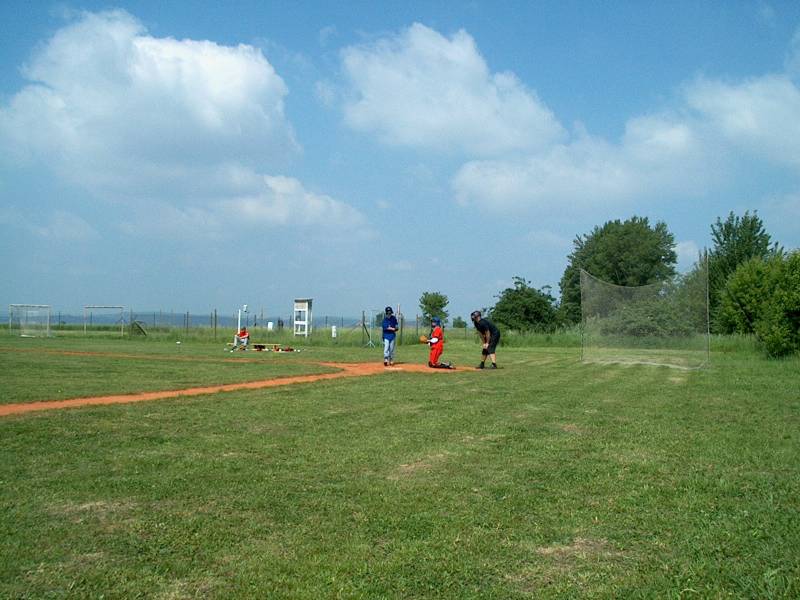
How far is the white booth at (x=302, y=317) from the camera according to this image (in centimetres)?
3916

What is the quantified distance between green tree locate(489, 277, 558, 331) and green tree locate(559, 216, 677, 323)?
21619 millimetres

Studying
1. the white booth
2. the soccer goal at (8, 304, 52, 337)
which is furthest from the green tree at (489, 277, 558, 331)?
the soccer goal at (8, 304, 52, 337)

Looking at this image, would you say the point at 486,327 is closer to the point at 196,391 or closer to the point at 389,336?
the point at 389,336

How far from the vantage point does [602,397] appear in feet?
41.8

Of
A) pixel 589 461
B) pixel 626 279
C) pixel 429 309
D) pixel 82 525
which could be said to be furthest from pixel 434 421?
pixel 626 279

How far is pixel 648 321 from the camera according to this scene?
25.2 meters

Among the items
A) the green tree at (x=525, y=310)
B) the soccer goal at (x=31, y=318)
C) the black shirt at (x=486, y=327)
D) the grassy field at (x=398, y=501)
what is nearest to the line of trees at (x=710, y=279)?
the green tree at (x=525, y=310)

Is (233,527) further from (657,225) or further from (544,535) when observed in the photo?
(657,225)

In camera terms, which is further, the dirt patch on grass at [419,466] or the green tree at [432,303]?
the green tree at [432,303]

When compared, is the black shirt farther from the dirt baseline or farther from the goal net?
the goal net

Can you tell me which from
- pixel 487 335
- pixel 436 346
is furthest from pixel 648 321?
pixel 436 346

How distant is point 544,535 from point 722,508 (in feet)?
5.52

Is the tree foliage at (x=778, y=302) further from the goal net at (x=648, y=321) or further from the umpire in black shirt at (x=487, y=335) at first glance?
the umpire in black shirt at (x=487, y=335)

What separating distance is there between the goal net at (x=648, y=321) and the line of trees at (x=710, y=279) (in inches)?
24.2
